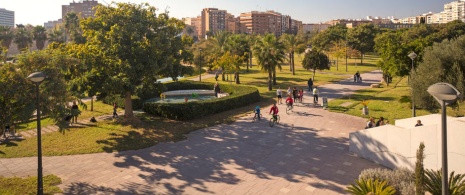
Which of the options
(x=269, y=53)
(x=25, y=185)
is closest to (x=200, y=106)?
(x=25, y=185)

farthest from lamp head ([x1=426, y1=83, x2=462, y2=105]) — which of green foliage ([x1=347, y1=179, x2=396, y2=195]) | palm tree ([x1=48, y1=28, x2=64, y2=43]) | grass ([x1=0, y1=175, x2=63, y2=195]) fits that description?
palm tree ([x1=48, y1=28, x2=64, y2=43])

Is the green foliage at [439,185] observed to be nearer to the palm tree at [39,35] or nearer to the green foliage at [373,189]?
the green foliage at [373,189]

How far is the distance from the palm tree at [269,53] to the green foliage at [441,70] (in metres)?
17.1

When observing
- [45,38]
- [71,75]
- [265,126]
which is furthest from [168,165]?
[45,38]

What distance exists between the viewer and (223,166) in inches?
581

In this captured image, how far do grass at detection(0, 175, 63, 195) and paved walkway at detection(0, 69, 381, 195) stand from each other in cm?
41

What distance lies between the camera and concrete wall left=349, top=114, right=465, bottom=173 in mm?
11562

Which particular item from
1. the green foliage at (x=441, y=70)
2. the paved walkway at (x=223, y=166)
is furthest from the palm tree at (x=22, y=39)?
the green foliage at (x=441, y=70)

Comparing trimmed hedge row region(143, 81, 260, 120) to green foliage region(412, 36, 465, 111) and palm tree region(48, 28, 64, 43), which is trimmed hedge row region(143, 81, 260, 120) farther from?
palm tree region(48, 28, 64, 43)

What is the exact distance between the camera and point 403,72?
32.8 m

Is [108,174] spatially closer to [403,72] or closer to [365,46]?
[403,72]

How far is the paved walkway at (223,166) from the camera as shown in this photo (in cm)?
1265

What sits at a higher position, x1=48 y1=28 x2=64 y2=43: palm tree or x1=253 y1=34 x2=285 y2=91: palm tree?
x1=48 y1=28 x2=64 y2=43: palm tree

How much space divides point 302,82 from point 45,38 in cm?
7698
